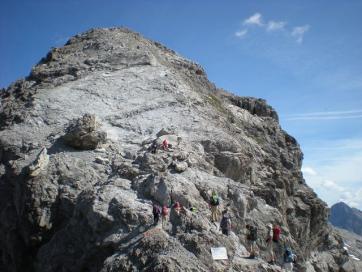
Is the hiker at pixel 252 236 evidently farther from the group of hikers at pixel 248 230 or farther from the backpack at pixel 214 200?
the backpack at pixel 214 200

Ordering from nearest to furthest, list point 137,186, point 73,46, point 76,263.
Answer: point 76,263, point 137,186, point 73,46

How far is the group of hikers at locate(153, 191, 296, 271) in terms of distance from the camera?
21.9m

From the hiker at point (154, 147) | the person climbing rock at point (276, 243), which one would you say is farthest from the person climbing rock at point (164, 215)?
the hiker at point (154, 147)

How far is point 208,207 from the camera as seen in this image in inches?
965

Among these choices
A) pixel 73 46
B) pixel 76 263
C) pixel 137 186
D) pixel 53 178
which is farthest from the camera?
pixel 73 46

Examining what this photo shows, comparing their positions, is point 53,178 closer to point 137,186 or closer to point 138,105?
point 137,186

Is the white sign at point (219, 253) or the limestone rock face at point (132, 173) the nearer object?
the white sign at point (219, 253)

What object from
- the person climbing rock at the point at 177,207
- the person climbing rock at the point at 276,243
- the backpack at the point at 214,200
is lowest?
the person climbing rock at the point at 276,243

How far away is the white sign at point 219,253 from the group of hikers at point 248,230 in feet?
6.78

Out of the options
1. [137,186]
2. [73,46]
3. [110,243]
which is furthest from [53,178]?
[73,46]

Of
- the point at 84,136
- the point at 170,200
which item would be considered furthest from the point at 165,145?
the point at 84,136

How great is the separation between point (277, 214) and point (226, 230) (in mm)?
9928

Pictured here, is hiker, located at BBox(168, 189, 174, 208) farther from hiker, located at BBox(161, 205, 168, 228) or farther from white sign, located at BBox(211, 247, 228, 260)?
white sign, located at BBox(211, 247, 228, 260)

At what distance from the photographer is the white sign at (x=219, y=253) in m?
20.0
